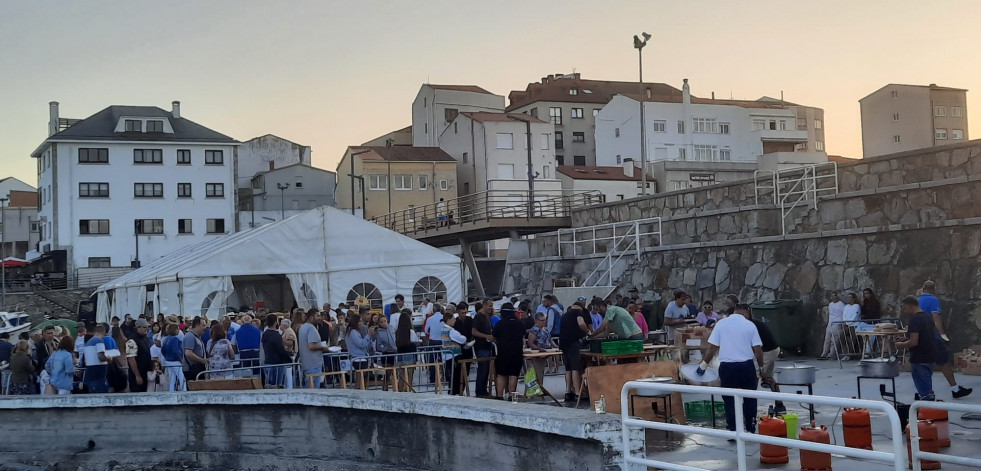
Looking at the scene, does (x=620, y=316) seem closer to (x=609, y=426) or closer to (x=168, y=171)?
(x=609, y=426)

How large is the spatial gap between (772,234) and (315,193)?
58.2m

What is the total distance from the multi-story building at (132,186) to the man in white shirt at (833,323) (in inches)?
2058

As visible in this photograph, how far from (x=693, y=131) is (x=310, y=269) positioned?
2239 inches

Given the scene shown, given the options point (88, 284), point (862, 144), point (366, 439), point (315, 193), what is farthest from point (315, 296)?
point (315, 193)

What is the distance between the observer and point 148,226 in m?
67.8

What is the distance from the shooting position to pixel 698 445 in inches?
405

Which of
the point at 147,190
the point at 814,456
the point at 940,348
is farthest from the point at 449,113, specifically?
the point at 814,456

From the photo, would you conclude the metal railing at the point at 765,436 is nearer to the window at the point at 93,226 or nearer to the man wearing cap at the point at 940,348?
the man wearing cap at the point at 940,348

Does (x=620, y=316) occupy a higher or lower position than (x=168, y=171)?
lower

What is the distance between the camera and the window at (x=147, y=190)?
223 ft

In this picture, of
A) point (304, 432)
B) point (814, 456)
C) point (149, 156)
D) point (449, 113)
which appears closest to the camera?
point (814, 456)

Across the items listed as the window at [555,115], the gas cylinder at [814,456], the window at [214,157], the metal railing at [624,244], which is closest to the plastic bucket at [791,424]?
the gas cylinder at [814,456]

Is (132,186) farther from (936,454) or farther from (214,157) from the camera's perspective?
(936,454)

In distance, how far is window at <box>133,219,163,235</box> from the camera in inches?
2648
